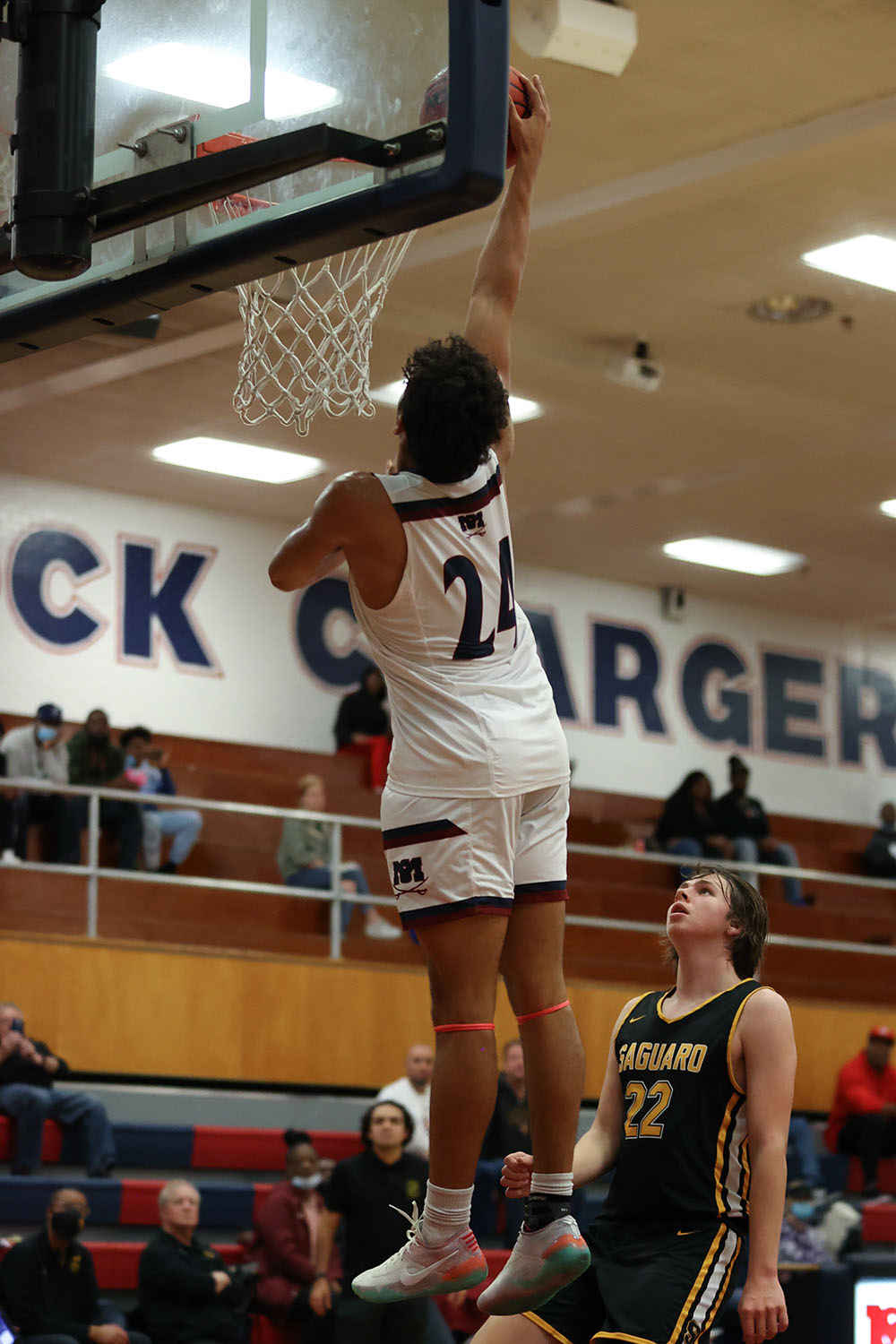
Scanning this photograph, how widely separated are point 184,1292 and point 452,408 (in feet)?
23.4

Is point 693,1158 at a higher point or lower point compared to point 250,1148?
higher

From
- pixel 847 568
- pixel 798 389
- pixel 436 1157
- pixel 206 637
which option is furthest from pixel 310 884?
pixel 436 1157

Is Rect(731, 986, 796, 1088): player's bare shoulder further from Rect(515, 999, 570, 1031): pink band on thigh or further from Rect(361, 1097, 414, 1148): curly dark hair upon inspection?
Rect(361, 1097, 414, 1148): curly dark hair

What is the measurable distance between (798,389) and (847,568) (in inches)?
216

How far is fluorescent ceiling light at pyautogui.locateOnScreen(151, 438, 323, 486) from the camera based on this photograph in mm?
15555

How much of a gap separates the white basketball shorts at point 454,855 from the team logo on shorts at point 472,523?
0.59m

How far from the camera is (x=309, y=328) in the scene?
5773 millimetres

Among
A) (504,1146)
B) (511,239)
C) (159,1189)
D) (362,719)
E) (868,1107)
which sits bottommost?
(159,1189)

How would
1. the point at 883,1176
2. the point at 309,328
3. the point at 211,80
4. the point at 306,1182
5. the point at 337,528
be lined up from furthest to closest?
the point at 883,1176
the point at 306,1182
the point at 309,328
the point at 211,80
the point at 337,528

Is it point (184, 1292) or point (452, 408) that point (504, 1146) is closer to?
point (184, 1292)

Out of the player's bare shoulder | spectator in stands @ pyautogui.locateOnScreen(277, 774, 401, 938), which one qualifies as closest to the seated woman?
spectator in stands @ pyautogui.locateOnScreen(277, 774, 401, 938)

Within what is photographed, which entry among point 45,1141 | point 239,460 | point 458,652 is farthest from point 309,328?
point 239,460

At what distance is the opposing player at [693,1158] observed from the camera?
4742 mm

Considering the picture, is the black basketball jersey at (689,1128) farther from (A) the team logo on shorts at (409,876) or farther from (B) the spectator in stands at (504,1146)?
(B) the spectator in stands at (504,1146)
